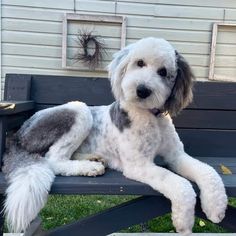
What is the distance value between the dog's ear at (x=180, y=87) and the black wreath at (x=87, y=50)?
3.20m

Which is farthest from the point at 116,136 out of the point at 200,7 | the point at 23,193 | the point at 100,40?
the point at 200,7

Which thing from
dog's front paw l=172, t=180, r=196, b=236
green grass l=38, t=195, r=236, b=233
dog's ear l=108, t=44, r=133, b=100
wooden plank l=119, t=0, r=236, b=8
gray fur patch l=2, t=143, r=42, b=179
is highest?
wooden plank l=119, t=0, r=236, b=8

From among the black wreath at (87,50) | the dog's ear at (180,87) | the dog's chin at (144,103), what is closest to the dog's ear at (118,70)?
the dog's chin at (144,103)

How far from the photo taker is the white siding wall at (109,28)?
5535mm

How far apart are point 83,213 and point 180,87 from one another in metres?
1.81

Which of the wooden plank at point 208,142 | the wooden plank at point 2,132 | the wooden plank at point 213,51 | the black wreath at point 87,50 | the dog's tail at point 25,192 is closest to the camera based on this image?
the dog's tail at point 25,192

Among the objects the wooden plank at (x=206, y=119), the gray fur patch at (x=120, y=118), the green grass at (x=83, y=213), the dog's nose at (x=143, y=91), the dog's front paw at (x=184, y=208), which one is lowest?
the green grass at (x=83, y=213)

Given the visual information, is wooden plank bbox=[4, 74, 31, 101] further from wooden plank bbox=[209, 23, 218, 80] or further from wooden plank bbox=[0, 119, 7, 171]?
wooden plank bbox=[209, 23, 218, 80]

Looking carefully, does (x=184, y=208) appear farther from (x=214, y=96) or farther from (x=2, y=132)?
(x=214, y=96)

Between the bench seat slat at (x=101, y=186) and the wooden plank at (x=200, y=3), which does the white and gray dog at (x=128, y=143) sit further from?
the wooden plank at (x=200, y=3)

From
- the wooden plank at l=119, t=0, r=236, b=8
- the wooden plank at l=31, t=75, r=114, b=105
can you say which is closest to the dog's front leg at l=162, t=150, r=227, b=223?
the wooden plank at l=31, t=75, r=114, b=105

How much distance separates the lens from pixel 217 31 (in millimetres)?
5641

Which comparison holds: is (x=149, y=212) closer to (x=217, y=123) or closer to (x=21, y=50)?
(x=217, y=123)

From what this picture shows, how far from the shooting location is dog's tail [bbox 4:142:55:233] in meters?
2.04
